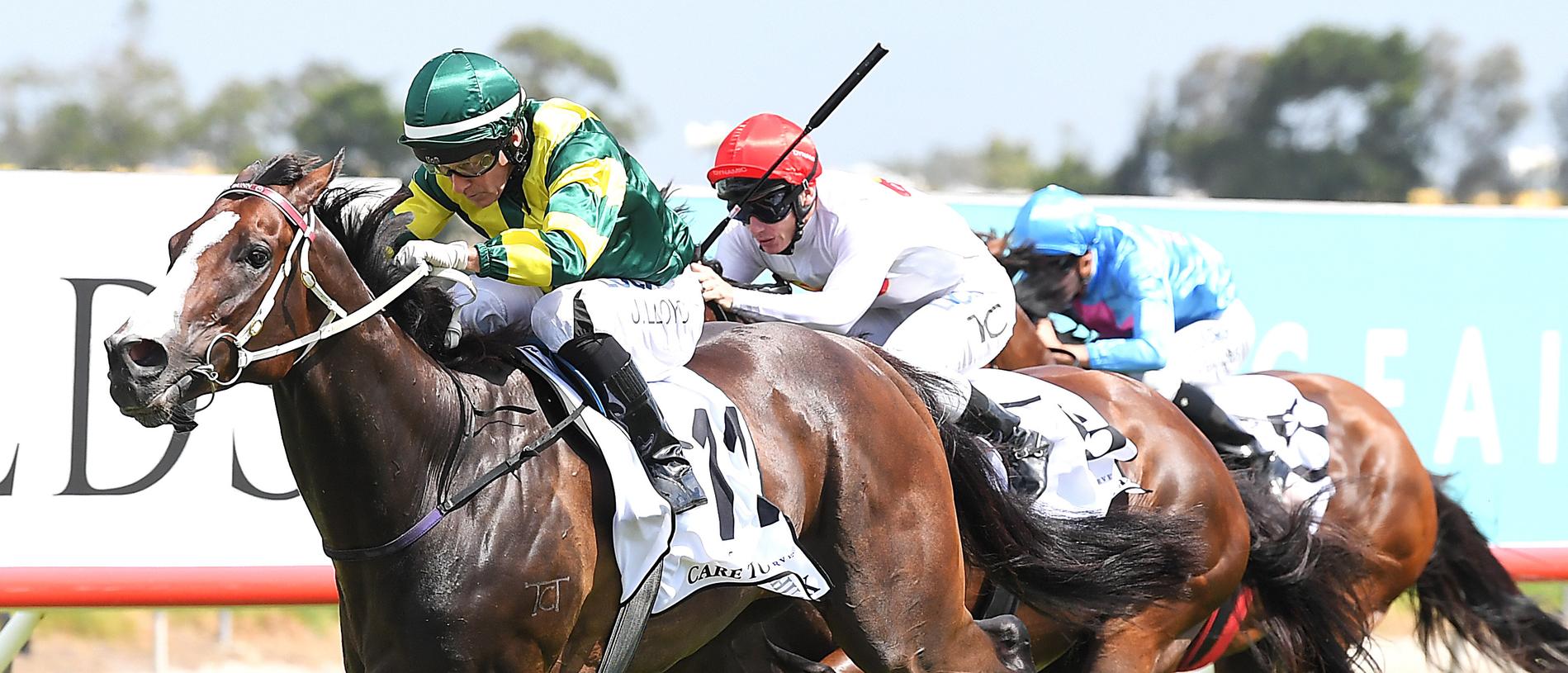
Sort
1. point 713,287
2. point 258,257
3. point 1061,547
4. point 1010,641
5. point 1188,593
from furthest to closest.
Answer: point 1188,593, point 1061,547, point 713,287, point 1010,641, point 258,257

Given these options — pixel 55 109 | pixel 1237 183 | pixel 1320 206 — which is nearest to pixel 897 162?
pixel 1237 183

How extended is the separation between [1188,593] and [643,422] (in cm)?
170

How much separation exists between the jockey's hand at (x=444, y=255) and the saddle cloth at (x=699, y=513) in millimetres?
332

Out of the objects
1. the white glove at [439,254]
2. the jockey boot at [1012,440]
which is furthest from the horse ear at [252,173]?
the jockey boot at [1012,440]

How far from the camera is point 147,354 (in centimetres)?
240

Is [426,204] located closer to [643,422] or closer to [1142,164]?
[643,422]

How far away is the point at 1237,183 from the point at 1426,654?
106 feet

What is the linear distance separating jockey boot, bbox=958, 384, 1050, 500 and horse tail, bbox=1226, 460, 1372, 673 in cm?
84

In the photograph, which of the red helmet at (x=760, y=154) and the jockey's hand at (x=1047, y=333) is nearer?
the red helmet at (x=760, y=154)

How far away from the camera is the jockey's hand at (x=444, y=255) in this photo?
2.72 meters

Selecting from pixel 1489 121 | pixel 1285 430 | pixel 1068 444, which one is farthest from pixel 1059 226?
pixel 1489 121

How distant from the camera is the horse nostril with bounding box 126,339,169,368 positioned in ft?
7.82

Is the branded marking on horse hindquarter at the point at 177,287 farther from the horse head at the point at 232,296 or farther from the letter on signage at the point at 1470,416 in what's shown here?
the letter on signage at the point at 1470,416

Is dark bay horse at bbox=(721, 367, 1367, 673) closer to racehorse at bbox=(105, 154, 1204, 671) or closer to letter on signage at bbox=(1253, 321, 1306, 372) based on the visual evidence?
racehorse at bbox=(105, 154, 1204, 671)
